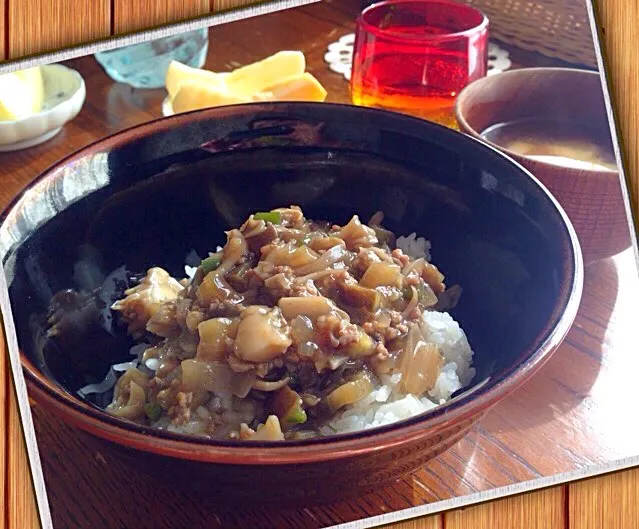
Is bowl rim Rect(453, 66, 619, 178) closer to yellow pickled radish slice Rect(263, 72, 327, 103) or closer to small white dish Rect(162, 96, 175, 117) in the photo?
yellow pickled radish slice Rect(263, 72, 327, 103)

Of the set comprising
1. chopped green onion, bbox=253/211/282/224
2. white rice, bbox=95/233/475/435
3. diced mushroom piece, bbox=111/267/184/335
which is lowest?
white rice, bbox=95/233/475/435

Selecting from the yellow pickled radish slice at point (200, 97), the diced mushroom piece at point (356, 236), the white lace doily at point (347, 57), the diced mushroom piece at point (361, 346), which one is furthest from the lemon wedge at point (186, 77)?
the diced mushroom piece at point (361, 346)

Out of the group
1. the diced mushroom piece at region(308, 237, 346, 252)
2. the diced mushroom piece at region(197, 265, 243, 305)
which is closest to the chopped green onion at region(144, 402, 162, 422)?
the diced mushroom piece at region(197, 265, 243, 305)

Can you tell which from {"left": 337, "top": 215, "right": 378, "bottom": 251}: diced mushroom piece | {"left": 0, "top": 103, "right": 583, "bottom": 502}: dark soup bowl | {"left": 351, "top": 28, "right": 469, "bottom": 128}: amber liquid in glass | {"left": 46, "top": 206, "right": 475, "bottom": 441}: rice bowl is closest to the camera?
{"left": 0, "top": 103, "right": 583, "bottom": 502}: dark soup bowl

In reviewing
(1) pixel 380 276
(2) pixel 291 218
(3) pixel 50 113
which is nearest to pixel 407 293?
(1) pixel 380 276

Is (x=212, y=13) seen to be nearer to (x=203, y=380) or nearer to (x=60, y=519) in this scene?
(x=203, y=380)

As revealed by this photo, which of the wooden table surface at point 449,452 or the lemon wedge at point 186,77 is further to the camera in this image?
the lemon wedge at point 186,77

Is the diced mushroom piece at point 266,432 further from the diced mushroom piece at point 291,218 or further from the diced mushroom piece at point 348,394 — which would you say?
the diced mushroom piece at point 291,218
